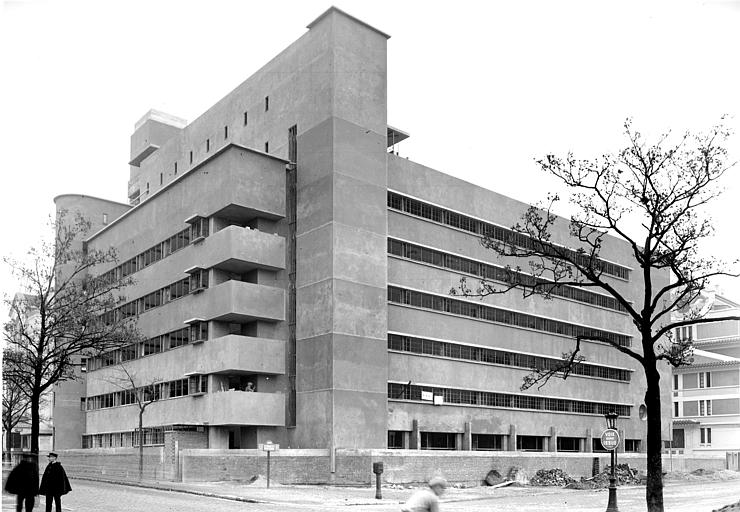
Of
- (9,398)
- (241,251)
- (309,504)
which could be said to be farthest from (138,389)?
(309,504)

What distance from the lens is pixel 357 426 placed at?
47.7 metres

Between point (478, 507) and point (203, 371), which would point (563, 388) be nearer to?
point (203, 371)

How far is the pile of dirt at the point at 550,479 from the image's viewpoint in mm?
53188

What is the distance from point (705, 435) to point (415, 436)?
1807 inches

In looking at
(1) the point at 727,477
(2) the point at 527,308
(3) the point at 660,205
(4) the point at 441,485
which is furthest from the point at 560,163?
(1) the point at 727,477

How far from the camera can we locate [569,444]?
64.2 metres

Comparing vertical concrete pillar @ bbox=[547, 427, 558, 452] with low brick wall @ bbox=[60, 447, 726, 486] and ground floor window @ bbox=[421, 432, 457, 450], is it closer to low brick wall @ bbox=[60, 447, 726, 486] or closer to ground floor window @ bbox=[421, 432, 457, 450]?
low brick wall @ bbox=[60, 447, 726, 486]

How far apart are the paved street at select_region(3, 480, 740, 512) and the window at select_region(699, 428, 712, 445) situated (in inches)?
1783

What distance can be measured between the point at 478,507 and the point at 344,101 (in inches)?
1005

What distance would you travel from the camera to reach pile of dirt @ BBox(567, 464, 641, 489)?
50.0 m

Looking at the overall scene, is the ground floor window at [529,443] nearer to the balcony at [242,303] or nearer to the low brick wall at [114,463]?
the balcony at [242,303]

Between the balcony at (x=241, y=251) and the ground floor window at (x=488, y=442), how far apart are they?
57.2ft

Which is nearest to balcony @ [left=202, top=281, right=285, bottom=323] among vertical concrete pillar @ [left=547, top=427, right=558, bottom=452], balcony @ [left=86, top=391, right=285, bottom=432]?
balcony @ [left=86, top=391, right=285, bottom=432]

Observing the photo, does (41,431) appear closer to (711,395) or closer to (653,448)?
(711,395)
